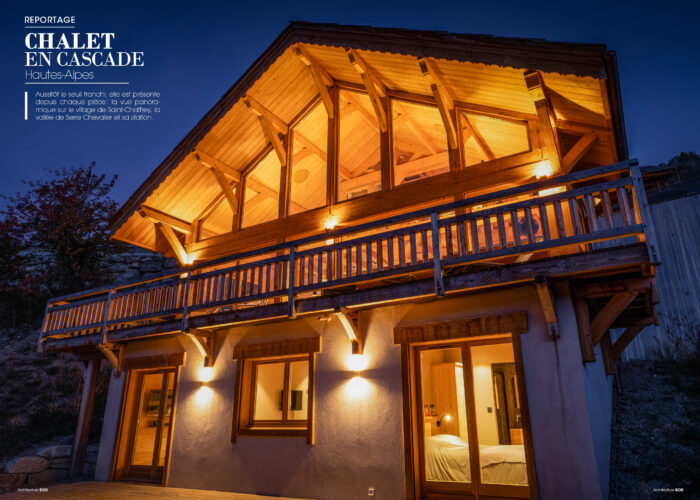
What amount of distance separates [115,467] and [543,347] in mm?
8969

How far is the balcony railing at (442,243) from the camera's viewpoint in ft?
17.5

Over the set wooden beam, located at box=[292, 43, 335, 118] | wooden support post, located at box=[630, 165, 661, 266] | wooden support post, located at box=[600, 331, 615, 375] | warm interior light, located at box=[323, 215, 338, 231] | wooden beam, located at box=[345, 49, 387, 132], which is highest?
wooden beam, located at box=[292, 43, 335, 118]

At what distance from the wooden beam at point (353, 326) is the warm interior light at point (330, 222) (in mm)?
2485

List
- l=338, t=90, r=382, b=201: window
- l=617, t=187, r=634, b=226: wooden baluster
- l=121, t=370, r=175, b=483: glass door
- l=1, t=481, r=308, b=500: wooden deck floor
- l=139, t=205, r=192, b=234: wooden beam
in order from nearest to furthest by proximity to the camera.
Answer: l=617, t=187, r=634, b=226: wooden baluster, l=1, t=481, r=308, b=500: wooden deck floor, l=121, t=370, r=175, b=483: glass door, l=338, t=90, r=382, b=201: window, l=139, t=205, r=192, b=234: wooden beam

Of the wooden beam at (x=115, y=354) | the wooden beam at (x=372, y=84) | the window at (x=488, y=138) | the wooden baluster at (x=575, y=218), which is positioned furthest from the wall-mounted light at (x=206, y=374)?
the wooden baluster at (x=575, y=218)

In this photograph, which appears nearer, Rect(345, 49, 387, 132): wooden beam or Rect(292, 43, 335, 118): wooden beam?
Rect(345, 49, 387, 132): wooden beam

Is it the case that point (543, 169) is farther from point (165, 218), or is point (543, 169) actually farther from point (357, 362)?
point (165, 218)

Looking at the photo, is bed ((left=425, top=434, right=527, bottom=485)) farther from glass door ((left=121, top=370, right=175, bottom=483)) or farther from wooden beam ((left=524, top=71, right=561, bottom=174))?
glass door ((left=121, top=370, right=175, bottom=483))

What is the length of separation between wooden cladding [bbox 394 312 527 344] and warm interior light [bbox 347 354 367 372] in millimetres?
667

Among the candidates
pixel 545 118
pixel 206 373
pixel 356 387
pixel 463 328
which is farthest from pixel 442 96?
pixel 206 373

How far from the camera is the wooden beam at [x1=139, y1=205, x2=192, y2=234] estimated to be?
35.8ft

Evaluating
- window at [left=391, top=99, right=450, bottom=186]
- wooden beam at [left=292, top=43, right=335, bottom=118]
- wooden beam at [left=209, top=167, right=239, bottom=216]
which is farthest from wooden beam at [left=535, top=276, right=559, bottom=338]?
wooden beam at [left=209, top=167, right=239, bottom=216]

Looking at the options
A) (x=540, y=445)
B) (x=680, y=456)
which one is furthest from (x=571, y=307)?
(x=680, y=456)

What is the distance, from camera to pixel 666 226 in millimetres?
14797
